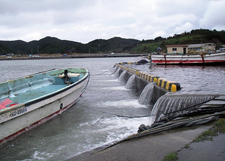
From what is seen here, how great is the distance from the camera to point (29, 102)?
680 cm

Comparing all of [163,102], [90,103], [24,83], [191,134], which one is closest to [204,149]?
[191,134]

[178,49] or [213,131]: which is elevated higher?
[178,49]

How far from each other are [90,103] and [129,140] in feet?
22.3

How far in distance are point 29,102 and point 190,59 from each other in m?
35.5

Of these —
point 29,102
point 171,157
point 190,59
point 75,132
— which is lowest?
point 75,132

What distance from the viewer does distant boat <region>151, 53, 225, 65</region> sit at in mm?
35531

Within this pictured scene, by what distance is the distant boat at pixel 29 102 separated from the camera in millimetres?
6191

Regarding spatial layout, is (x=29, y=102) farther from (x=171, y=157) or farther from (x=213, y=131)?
(x=213, y=131)

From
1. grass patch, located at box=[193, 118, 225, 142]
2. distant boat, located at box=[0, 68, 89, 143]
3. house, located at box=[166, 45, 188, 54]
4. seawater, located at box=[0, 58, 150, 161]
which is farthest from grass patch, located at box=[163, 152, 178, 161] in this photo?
Answer: house, located at box=[166, 45, 188, 54]

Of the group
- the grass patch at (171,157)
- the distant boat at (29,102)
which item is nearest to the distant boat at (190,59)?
the distant boat at (29,102)

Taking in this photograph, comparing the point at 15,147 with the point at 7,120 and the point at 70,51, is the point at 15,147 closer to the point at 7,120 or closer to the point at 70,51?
the point at 7,120

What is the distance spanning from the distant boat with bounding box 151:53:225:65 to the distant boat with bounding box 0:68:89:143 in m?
29.9

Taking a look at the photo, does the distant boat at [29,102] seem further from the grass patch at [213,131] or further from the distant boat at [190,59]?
the distant boat at [190,59]

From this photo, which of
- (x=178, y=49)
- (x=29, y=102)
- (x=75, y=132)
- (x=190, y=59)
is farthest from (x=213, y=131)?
(x=178, y=49)
